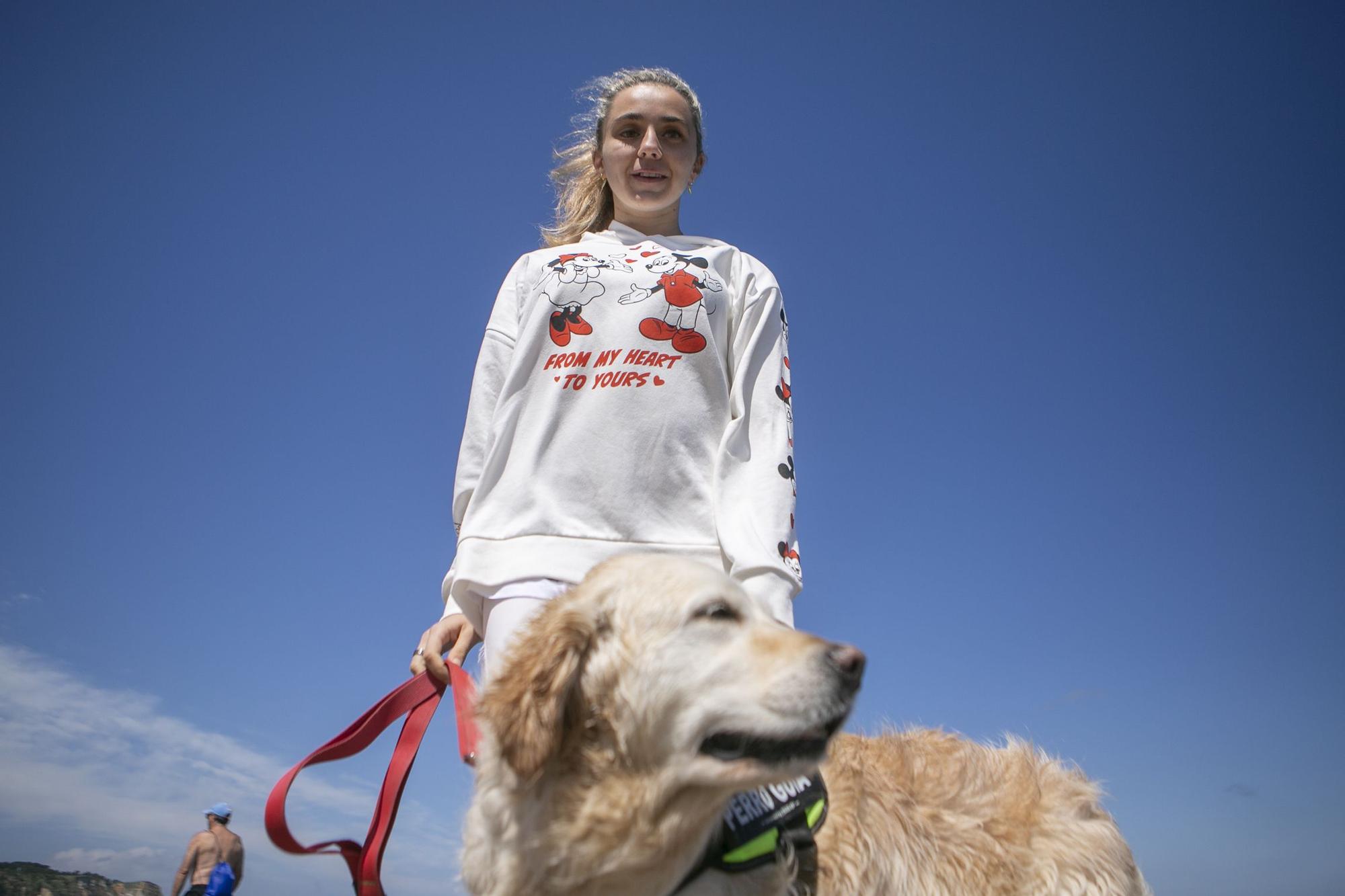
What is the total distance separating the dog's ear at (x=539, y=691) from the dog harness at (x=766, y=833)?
467mm

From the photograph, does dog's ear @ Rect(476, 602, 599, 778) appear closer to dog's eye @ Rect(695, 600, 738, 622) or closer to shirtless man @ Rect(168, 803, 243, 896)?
dog's eye @ Rect(695, 600, 738, 622)

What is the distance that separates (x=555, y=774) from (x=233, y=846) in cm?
1090

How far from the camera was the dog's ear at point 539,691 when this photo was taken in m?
1.95

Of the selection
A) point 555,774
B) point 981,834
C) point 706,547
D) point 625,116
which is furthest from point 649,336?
point 981,834

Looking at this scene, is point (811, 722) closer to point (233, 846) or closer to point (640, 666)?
point (640, 666)

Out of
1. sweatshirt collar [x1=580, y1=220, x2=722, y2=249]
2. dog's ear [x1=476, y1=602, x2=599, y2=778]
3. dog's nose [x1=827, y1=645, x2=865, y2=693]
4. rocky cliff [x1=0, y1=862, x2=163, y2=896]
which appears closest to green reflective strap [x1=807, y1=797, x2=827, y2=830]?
dog's nose [x1=827, y1=645, x2=865, y2=693]

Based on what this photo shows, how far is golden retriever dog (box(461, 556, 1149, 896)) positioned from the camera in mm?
1940

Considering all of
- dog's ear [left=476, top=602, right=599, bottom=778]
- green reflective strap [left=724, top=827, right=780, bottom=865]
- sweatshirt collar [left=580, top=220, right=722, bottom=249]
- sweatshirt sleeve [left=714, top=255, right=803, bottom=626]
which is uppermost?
sweatshirt collar [left=580, top=220, right=722, bottom=249]

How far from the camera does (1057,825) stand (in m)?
2.76

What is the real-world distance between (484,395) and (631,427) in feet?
2.14

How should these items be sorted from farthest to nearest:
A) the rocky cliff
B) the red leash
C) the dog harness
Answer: the rocky cliff, the red leash, the dog harness

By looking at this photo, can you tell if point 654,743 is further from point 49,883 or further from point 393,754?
point 49,883

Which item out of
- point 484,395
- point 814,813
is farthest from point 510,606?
point 814,813

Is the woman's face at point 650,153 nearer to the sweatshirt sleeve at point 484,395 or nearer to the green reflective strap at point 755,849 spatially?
the sweatshirt sleeve at point 484,395
